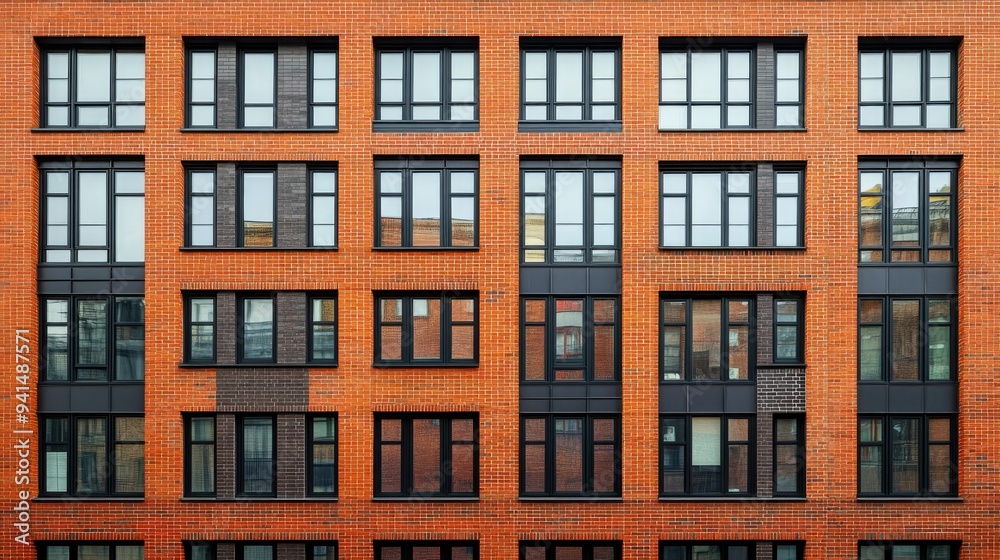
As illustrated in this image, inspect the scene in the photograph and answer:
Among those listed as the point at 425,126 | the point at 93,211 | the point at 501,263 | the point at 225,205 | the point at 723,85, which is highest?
the point at 723,85

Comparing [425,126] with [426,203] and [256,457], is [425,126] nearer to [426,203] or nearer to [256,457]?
[426,203]

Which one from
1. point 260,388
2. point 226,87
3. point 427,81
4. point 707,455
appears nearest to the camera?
point 260,388

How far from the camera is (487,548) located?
15.9m

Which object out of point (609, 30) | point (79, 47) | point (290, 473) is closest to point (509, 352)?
point (290, 473)

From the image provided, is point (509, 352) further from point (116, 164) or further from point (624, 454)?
point (116, 164)

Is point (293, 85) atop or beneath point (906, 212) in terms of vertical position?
atop

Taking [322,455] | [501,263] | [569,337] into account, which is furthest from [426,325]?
[322,455]

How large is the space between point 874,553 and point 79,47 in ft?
71.3

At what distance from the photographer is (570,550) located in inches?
635

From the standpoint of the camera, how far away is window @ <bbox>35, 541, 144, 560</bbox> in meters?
16.1

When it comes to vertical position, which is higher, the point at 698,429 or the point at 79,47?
the point at 79,47

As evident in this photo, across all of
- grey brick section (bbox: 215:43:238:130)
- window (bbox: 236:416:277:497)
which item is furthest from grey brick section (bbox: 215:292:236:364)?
grey brick section (bbox: 215:43:238:130)

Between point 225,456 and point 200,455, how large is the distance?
2.32ft

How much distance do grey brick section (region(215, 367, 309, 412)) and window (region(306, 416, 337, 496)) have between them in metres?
0.66
